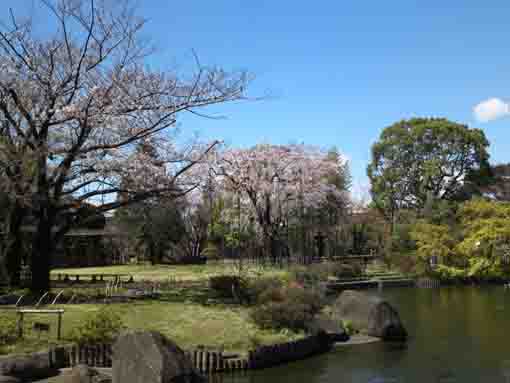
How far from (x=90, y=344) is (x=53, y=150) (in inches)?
315

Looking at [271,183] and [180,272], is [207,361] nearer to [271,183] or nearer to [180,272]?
[180,272]

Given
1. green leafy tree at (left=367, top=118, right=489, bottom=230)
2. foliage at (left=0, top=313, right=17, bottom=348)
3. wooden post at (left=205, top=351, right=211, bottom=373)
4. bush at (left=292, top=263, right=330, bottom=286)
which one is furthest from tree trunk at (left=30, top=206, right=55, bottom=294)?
green leafy tree at (left=367, top=118, right=489, bottom=230)

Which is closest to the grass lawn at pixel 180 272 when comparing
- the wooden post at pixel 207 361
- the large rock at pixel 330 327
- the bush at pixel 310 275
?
the bush at pixel 310 275

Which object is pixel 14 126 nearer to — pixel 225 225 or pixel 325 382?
pixel 325 382

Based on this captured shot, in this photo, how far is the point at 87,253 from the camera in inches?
1752

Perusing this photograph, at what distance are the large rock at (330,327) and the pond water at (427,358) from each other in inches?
25.7

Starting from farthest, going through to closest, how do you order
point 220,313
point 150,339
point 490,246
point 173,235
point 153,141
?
point 173,235
point 490,246
point 153,141
point 220,313
point 150,339

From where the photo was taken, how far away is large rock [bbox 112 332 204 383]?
30.9 ft

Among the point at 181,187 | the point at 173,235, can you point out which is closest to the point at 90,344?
the point at 181,187

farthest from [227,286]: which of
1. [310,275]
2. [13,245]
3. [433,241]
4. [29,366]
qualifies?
[433,241]

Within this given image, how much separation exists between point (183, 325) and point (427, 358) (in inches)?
237

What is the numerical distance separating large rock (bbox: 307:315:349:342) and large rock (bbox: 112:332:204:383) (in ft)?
18.3

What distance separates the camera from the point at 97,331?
12.0m

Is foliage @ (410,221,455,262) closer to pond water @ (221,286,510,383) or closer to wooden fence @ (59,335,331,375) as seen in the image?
pond water @ (221,286,510,383)
